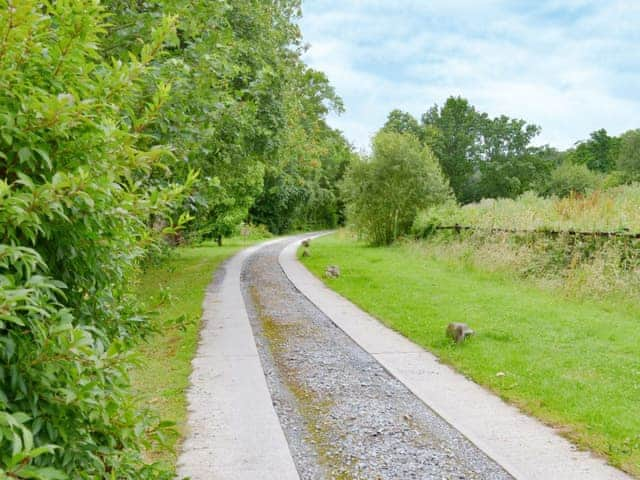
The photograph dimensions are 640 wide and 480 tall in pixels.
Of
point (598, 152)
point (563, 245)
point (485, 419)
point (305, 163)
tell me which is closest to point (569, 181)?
point (598, 152)

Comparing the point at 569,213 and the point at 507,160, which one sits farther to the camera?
the point at 507,160

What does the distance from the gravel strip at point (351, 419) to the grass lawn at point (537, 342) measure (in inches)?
43.0

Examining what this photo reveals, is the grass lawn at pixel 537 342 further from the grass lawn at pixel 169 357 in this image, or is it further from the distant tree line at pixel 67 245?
the distant tree line at pixel 67 245

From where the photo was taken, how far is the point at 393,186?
26.1 m

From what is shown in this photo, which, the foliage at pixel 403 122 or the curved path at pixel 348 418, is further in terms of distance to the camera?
the foliage at pixel 403 122

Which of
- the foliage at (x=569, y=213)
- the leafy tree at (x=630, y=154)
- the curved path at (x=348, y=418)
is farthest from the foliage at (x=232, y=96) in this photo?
the leafy tree at (x=630, y=154)

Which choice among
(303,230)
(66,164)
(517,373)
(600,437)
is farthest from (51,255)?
(303,230)

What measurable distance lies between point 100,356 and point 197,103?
5.25m

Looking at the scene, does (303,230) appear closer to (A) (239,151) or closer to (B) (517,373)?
(A) (239,151)

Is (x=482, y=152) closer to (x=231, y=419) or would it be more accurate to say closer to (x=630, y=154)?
(x=630, y=154)

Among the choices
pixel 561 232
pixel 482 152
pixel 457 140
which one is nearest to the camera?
pixel 561 232

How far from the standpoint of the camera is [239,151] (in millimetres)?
14883

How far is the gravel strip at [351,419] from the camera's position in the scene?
4430 millimetres

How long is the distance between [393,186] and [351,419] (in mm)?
21302
